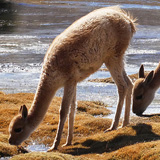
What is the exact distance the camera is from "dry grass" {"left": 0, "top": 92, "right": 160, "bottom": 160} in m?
8.12

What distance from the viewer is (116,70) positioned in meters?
10.7

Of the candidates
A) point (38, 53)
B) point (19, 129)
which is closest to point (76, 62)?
point (19, 129)

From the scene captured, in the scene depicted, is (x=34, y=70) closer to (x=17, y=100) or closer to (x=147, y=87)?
(x=17, y=100)

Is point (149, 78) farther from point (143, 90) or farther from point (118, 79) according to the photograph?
point (118, 79)

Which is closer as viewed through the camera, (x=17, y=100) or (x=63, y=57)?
(x=63, y=57)

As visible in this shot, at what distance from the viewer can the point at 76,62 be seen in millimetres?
9633

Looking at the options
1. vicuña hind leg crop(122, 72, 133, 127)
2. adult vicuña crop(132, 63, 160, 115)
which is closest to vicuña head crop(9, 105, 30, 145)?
vicuña hind leg crop(122, 72, 133, 127)

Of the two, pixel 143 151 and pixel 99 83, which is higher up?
pixel 143 151

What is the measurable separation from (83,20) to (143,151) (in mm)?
3747

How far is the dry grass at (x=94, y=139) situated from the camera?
8.12m

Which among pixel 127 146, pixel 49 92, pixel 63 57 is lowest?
pixel 127 146

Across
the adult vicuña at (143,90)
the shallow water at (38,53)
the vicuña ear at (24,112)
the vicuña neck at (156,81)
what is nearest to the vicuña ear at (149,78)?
the adult vicuña at (143,90)

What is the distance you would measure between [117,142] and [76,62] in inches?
78.6

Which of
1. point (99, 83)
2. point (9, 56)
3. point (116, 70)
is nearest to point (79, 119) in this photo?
point (116, 70)
